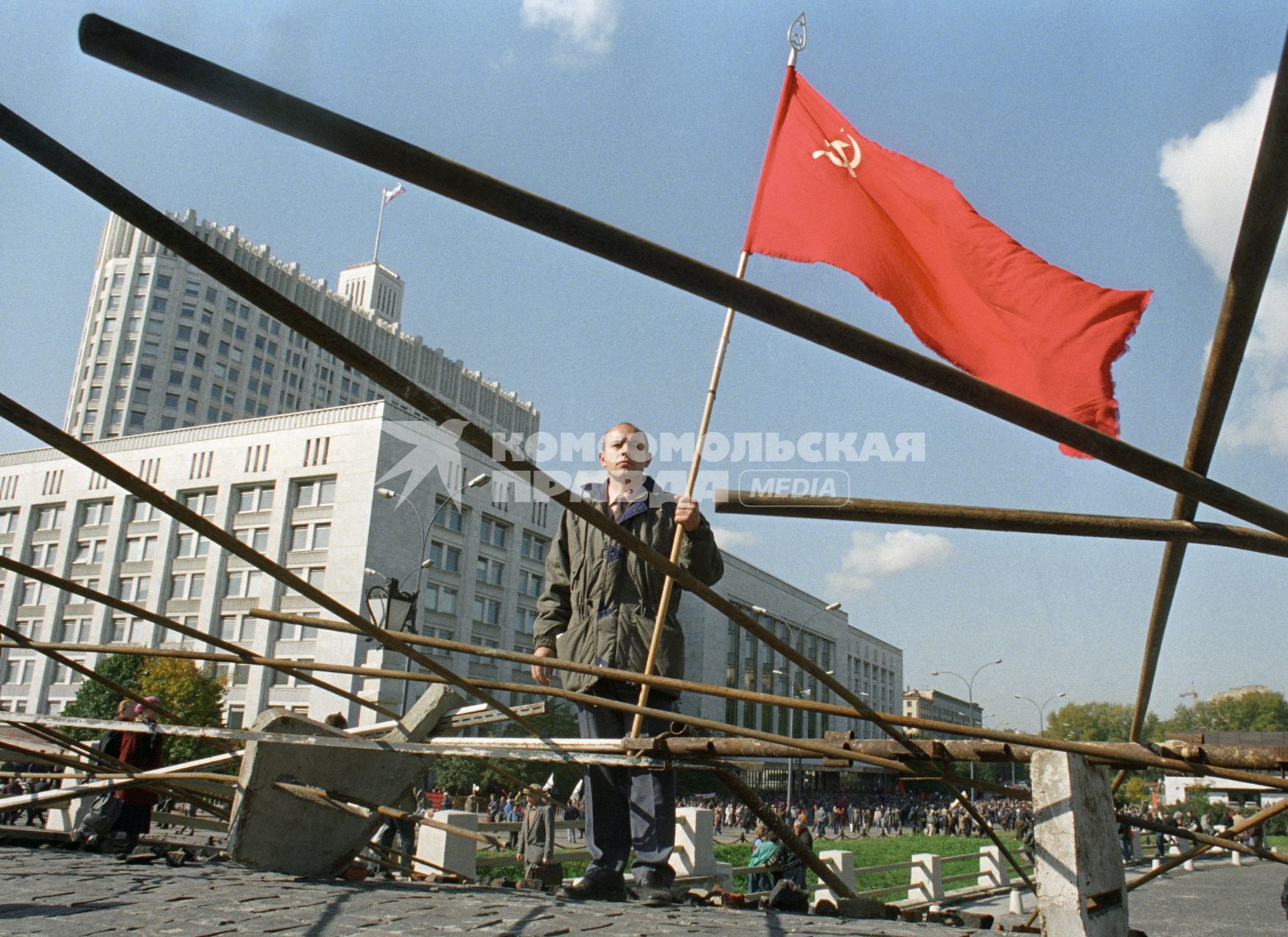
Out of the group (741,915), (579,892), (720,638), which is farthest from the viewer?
(720,638)

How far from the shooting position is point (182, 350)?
7662 centimetres

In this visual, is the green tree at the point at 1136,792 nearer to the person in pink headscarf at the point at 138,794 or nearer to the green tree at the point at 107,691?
the green tree at the point at 107,691

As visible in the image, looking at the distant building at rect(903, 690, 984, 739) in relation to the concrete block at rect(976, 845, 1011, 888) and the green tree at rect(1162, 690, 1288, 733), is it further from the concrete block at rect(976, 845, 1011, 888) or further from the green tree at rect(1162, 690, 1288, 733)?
the concrete block at rect(976, 845, 1011, 888)

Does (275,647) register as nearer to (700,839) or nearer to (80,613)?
(80,613)

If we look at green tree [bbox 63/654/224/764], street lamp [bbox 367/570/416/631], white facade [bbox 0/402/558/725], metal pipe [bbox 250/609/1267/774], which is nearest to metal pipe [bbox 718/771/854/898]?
metal pipe [bbox 250/609/1267/774]

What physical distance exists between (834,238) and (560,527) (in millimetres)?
1716

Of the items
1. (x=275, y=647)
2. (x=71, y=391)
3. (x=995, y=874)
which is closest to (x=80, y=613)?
(x=275, y=647)

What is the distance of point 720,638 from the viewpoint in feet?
210

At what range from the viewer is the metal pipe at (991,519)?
62.9 inches

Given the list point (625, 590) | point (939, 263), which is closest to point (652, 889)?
point (625, 590)

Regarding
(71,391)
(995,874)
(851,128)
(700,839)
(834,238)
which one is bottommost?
(995,874)

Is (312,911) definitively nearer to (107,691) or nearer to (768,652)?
(107,691)

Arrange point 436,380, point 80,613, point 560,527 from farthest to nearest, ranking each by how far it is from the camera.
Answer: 1. point 436,380
2. point 80,613
3. point 560,527

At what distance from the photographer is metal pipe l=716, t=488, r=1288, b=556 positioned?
1597mm
